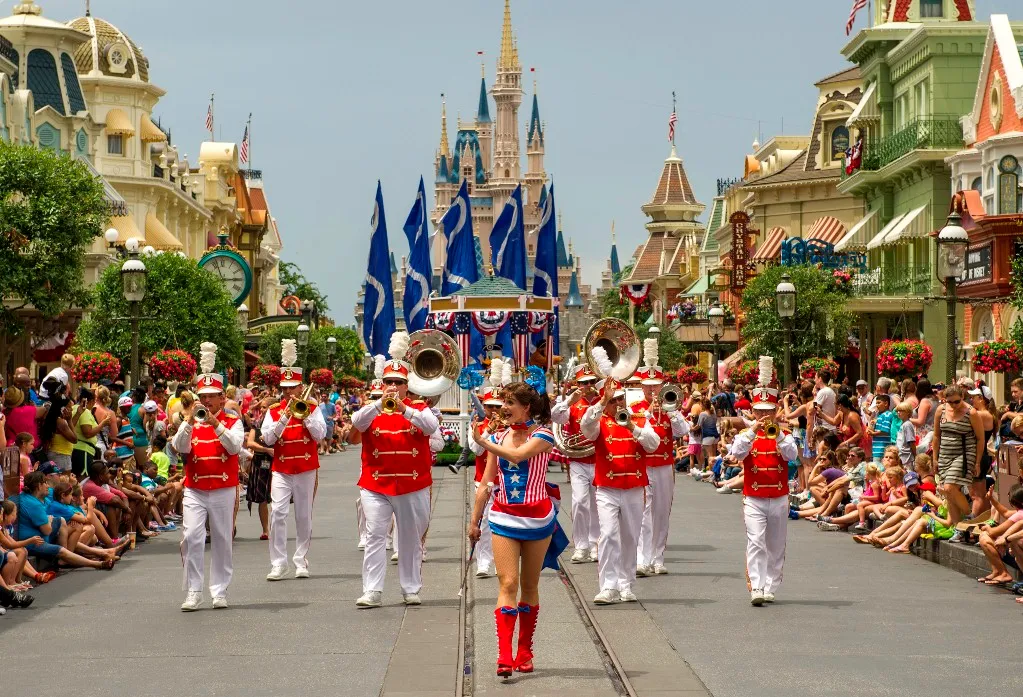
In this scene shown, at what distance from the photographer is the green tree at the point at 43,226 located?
30125 mm

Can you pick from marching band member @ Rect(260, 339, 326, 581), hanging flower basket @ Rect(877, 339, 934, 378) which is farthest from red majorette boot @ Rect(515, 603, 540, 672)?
hanging flower basket @ Rect(877, 339, 934, 378)

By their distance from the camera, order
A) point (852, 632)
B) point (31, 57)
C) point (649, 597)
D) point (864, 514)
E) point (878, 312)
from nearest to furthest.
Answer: point (852, 632), point (649, 597), point (864, 514), point (878, 312), point (31, 57)

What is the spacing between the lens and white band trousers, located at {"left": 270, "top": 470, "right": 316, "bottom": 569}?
49.3ft

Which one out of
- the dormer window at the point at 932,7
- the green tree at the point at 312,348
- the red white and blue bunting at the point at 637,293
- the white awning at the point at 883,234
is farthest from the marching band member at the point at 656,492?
the red white and blue bunting at the point at 637,293

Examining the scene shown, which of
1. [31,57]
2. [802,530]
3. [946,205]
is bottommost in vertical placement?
[802,530]

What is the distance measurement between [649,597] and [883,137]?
35663 mm

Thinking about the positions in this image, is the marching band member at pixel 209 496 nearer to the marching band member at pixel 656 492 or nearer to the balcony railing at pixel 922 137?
the marching band member at pixel 656 492

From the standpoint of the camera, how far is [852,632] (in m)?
11.9

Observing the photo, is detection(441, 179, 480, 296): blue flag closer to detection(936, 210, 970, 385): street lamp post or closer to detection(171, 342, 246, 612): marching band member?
detection(936, 210, 970, 385): street lamp post

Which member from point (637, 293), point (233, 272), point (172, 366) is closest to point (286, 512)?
point (172, 366)

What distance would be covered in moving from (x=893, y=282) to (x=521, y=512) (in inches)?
1399

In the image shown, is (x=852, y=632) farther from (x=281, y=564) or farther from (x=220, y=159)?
(x=220, y=159)

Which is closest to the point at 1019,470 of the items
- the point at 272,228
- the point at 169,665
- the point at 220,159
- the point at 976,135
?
the point at 169,665

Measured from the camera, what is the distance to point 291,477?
603 inches
